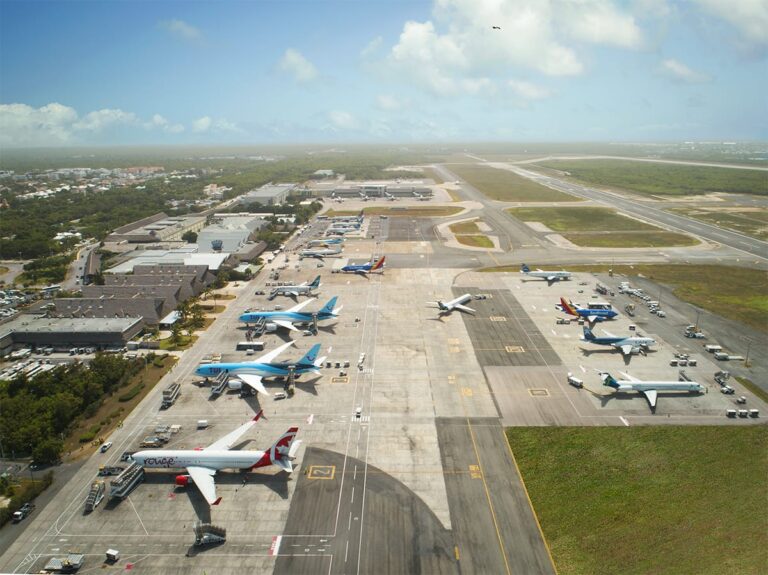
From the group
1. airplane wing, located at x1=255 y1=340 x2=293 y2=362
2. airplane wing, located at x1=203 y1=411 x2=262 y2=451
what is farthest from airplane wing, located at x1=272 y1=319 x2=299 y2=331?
airplane wing, located at x1=203 y1=411 x2=262 y2=451

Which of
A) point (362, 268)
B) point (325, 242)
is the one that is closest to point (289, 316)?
point (362, 268)

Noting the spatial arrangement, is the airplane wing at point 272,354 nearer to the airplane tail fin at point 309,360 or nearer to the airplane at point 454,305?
the airplane tail fin at point 309,360

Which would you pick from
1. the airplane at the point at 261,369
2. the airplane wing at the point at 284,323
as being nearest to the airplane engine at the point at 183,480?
the airplane at the point at 261,369

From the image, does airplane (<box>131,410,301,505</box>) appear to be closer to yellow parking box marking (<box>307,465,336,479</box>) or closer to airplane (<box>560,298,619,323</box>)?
yellow parking box marking (<box>307,465,336,479</box>)

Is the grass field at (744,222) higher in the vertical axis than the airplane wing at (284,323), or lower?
higher

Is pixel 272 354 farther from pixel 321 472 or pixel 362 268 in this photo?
pixel 362 268

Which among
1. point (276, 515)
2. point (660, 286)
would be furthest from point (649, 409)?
point (660, 286)
